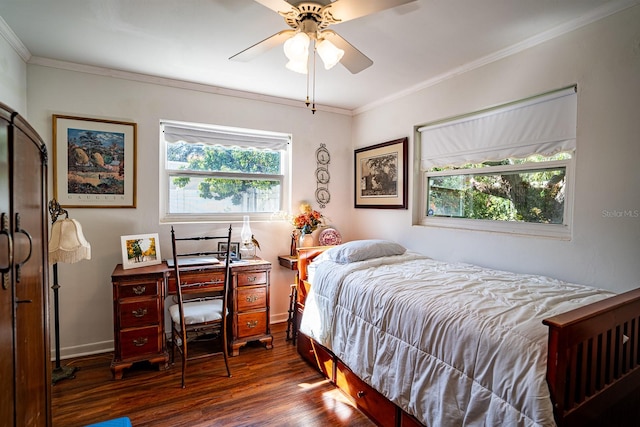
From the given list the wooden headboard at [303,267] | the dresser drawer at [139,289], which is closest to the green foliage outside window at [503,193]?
the wooden headboard at [303,267]

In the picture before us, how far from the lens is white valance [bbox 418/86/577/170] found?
2139 millimetres

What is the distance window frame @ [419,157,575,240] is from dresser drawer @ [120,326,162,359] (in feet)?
8.49

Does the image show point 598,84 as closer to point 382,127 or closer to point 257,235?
point 382,127

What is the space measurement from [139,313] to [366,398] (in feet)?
5.97

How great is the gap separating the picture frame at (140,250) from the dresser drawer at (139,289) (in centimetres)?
24

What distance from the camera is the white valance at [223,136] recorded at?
125 inches

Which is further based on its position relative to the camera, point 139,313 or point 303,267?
point 303,267

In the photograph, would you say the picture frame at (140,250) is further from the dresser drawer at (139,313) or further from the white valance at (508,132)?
the white valance at (508,132)

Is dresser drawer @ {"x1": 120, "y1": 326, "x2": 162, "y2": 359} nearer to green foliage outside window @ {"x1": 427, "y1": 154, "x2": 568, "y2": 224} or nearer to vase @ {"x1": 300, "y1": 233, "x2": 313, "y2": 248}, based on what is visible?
vase @ {"x1": 300, "y1": 233, "x2": 313, "y2": 248}

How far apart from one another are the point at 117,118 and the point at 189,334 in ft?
6.91

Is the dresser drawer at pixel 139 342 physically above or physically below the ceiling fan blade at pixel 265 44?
below

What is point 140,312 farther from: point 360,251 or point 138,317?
point 360,251

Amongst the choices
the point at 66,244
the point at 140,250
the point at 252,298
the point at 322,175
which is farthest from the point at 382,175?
the point at 66,244

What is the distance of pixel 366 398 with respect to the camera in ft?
6.60
